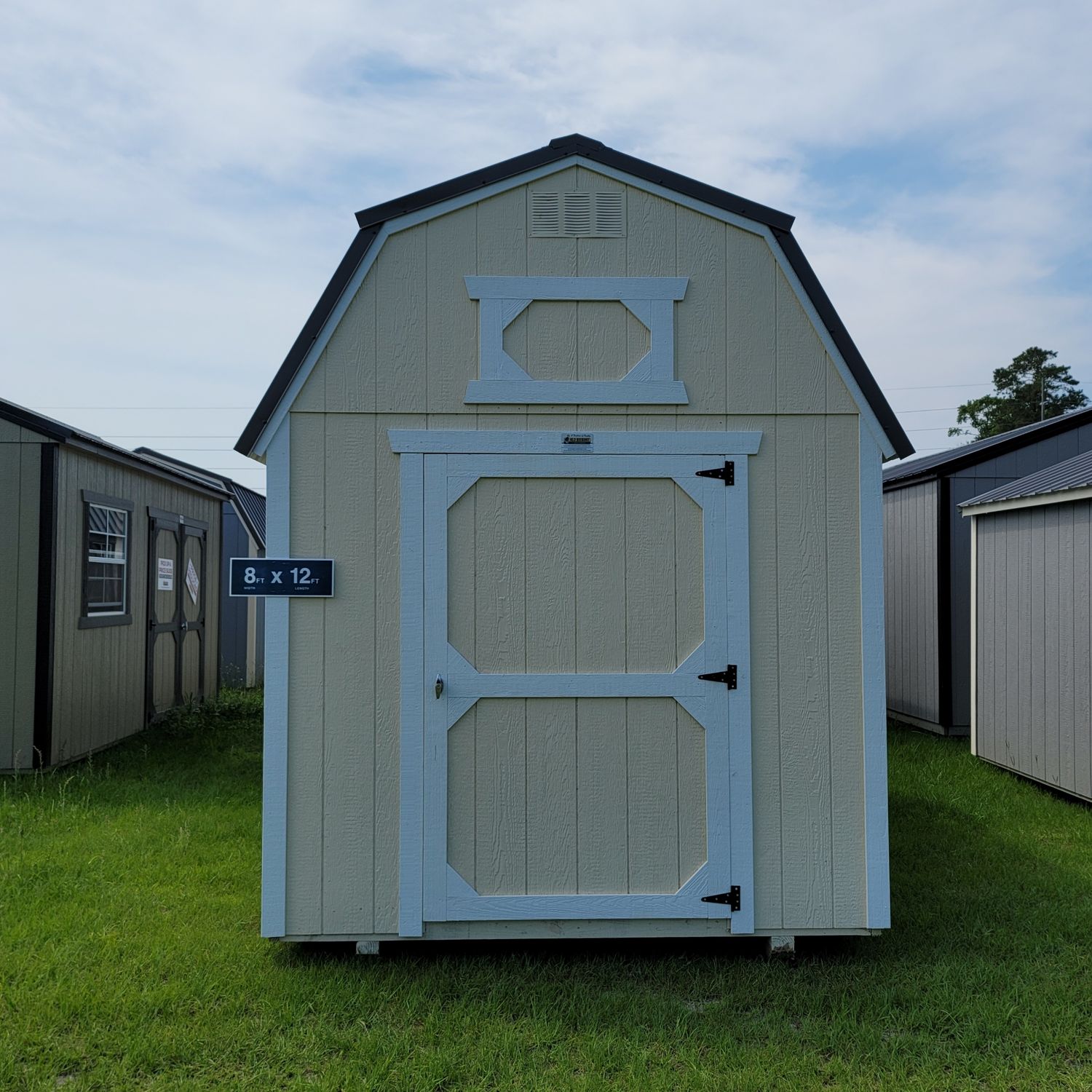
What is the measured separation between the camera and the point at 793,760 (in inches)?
164

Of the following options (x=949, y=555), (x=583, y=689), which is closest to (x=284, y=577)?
(x=583, y=689)

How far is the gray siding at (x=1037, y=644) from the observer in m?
7.00

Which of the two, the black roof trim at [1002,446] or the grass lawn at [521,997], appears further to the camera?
the black roof trim at [1002,446]

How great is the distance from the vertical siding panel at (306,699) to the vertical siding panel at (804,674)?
1949 millimetres

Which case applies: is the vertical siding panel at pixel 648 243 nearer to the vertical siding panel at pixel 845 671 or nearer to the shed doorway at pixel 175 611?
the vertical siding panel at pixel 845 671

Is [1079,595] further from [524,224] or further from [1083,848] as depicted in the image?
[524,224]

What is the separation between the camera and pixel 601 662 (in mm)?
4176

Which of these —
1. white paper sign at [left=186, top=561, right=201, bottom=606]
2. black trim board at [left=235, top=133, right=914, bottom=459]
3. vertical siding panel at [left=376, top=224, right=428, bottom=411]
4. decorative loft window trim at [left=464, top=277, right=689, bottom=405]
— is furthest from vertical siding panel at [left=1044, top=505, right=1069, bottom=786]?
white paper sign at [left=186, top=561, right=201, bottom=606]

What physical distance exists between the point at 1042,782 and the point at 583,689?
5.08 m

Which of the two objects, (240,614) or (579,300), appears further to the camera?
(240,614)

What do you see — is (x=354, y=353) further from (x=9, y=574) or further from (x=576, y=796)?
(x=9, y=574)

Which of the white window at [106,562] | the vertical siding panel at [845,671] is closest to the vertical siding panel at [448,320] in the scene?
the vertical siding panel at [845,671]

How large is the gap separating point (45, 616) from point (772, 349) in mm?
6173

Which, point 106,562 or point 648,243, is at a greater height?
point 648,243
